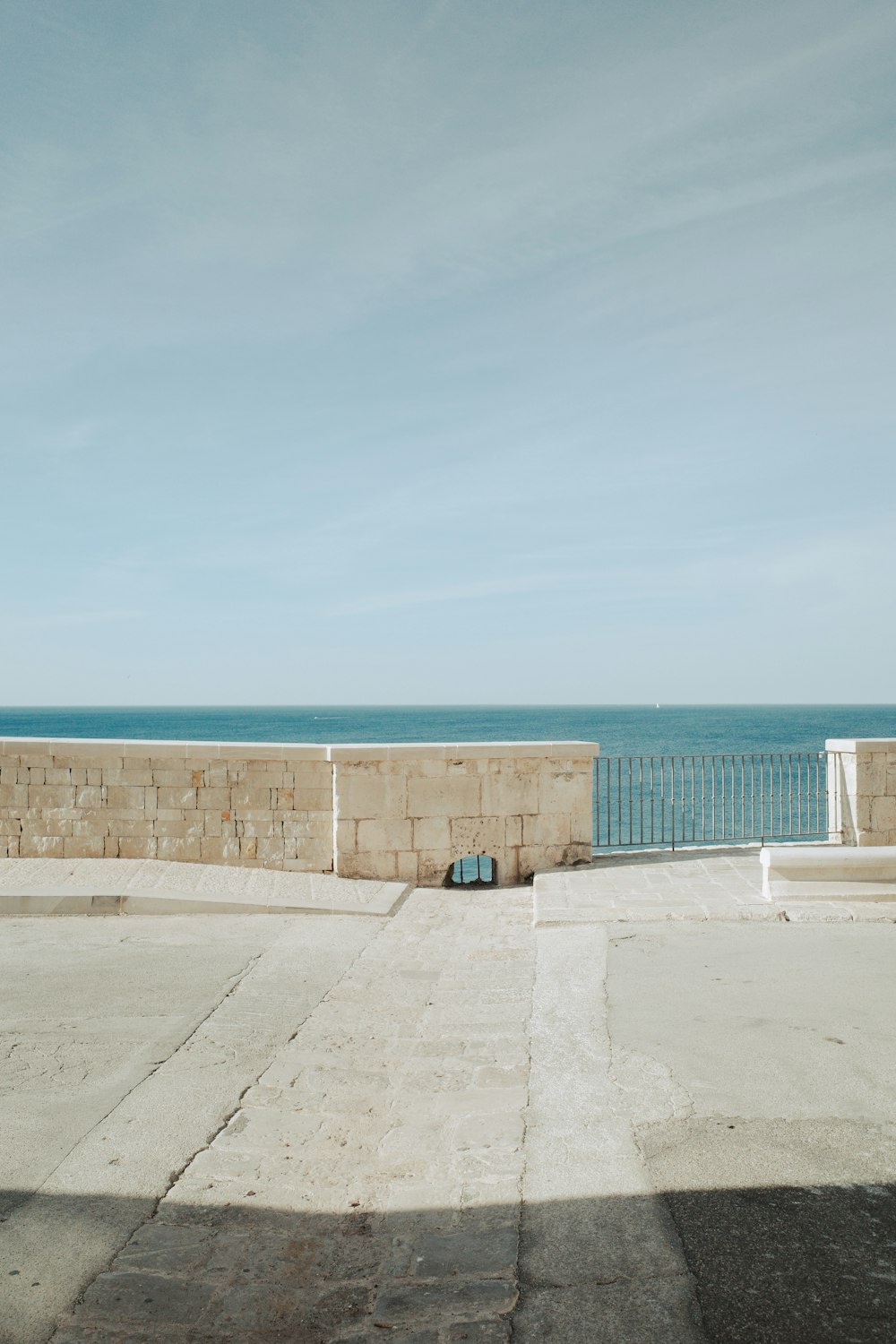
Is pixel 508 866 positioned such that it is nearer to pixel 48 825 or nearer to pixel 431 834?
pixel 431 834

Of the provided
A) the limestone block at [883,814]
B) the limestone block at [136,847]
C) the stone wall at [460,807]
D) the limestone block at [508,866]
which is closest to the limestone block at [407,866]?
the stone wall at [460,807]

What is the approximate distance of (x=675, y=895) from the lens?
9383 millimetres

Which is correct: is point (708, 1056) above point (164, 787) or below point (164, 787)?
below

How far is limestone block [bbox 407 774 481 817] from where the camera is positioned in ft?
→ 35.8

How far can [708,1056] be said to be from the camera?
4.96 m

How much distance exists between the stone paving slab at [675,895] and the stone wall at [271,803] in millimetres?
1263

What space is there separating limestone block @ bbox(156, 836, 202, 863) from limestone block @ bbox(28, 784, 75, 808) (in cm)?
115

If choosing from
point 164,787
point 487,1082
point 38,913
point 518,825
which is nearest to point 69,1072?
point 487,1082

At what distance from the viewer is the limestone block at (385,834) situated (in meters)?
10.8

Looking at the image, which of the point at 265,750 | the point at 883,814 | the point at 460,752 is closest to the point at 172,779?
the point at 265,750

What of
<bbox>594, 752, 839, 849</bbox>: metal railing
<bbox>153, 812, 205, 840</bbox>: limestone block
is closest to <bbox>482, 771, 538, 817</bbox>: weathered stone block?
<bbox>594, 752, 839, 849</bbox>: metal railing

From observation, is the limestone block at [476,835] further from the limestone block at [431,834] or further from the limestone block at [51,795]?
the limestone block at [51,795]

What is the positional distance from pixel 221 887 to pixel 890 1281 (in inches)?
314

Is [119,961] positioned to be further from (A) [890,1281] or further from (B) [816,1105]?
(A) [890,1281]
